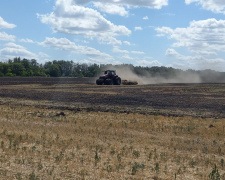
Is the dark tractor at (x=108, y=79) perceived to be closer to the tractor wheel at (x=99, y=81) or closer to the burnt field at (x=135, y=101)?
the tractor wheel at (x=99, y=81)

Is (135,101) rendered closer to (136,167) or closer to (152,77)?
(136,167)

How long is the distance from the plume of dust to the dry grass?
52617 mm

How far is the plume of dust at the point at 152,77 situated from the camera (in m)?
75.2

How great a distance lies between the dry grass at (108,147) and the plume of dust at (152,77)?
Result: 52.6m

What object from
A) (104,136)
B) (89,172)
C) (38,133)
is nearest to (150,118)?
(104,136)

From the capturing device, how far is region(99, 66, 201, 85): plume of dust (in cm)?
7525

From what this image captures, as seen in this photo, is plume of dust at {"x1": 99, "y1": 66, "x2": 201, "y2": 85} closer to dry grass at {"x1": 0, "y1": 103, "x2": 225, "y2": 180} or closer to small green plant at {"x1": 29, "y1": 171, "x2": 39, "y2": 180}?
dry grass at {"x1": 0, "y1": 103, "x2": 225, "y2": 180}

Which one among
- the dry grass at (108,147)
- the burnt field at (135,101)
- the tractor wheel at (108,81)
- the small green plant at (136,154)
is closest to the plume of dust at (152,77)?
the tractor wheel at (108,81)

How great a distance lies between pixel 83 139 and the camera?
1460 cm

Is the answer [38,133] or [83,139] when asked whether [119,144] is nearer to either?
[83,139]

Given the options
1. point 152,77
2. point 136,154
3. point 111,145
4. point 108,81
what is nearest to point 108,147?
point 111,145

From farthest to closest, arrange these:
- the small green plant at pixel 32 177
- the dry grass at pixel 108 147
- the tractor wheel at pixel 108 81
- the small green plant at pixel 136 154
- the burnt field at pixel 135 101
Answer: the tractor wheel at pixel 108 81 → the burnt field at pixel 135 101 → the small green plant at pixel 136 154 → the dry grass at pixel 108 147 → the small green plant at pixel 32 177

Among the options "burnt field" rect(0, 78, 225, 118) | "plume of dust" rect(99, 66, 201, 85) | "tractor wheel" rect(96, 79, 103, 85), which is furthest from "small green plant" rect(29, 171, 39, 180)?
"plume of dust" rect(99, 66, 201, 85)

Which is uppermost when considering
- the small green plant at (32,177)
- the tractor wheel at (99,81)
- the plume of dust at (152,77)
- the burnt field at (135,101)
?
the plume of dust at (152,77)
